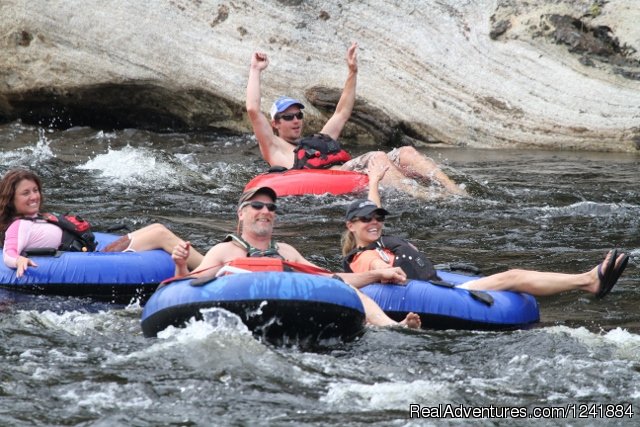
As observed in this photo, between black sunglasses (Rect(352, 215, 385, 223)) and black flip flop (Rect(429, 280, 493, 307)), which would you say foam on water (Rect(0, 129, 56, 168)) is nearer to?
black sunglasses (Rect(352, 215, 385, 223))

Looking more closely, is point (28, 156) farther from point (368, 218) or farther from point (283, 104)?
point (368, 218)

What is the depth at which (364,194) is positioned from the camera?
1086 cm

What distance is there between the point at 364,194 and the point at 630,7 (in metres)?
5.91

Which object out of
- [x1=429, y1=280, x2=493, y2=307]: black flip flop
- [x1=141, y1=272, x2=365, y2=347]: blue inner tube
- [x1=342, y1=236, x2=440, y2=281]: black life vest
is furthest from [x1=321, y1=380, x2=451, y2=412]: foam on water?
[x1=342, y1=236, x2=440, y2=281]: black life vest

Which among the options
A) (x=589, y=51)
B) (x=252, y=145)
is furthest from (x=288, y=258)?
(x=589, y=51)

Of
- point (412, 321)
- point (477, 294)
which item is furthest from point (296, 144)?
point (412, 321)

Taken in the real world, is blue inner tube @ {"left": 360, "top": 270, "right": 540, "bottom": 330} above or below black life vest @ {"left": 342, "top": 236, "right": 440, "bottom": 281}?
below

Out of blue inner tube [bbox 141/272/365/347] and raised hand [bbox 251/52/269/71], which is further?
raised hand [bbox 251/52/269/71]

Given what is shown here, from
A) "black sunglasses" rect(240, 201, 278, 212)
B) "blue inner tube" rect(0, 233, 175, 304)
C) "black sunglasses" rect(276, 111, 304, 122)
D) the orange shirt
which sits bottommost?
"blue inner tube" rect(0, 233, 175, 304)

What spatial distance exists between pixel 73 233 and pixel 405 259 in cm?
255

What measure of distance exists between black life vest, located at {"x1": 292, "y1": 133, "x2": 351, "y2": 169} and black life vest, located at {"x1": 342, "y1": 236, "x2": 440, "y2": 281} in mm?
3576

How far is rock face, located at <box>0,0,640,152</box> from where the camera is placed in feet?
47.2

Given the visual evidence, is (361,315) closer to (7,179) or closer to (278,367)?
(278,367)

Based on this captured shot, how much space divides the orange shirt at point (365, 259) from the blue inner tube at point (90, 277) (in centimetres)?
146
